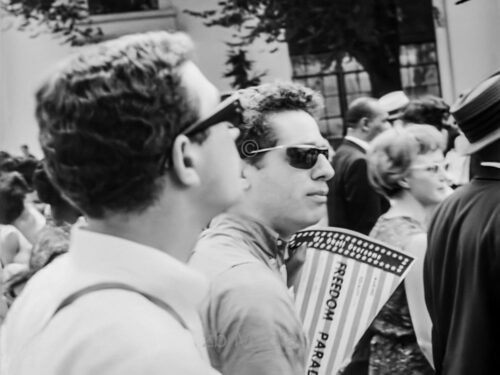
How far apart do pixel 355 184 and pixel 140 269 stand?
5.06 m

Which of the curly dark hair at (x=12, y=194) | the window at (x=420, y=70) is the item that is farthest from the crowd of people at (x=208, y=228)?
the window at (x=420, y=70)

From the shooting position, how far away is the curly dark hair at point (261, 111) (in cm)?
275

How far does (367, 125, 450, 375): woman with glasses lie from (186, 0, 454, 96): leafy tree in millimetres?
5389

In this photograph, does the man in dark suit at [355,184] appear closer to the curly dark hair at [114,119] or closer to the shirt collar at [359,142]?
the shirt collar at [359,142]

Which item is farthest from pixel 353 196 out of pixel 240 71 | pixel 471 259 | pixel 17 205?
pixel 240 71

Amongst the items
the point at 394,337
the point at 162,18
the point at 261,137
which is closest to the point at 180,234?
the point at 261,137

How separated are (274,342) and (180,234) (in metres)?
0.66

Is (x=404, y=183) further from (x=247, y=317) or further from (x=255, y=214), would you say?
(x=247, y=317)

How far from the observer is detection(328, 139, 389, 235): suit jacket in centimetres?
632

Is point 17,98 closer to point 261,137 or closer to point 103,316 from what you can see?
point 261,137

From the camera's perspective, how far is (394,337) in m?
3.73

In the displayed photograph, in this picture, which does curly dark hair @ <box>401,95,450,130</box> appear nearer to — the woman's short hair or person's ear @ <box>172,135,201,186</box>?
the woman's short hair

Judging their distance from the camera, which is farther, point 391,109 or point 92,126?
point 391,109

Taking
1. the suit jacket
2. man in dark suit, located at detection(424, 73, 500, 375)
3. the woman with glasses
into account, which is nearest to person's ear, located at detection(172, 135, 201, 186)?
man in dark suit, located at detection(424, 73, 500, 375)
